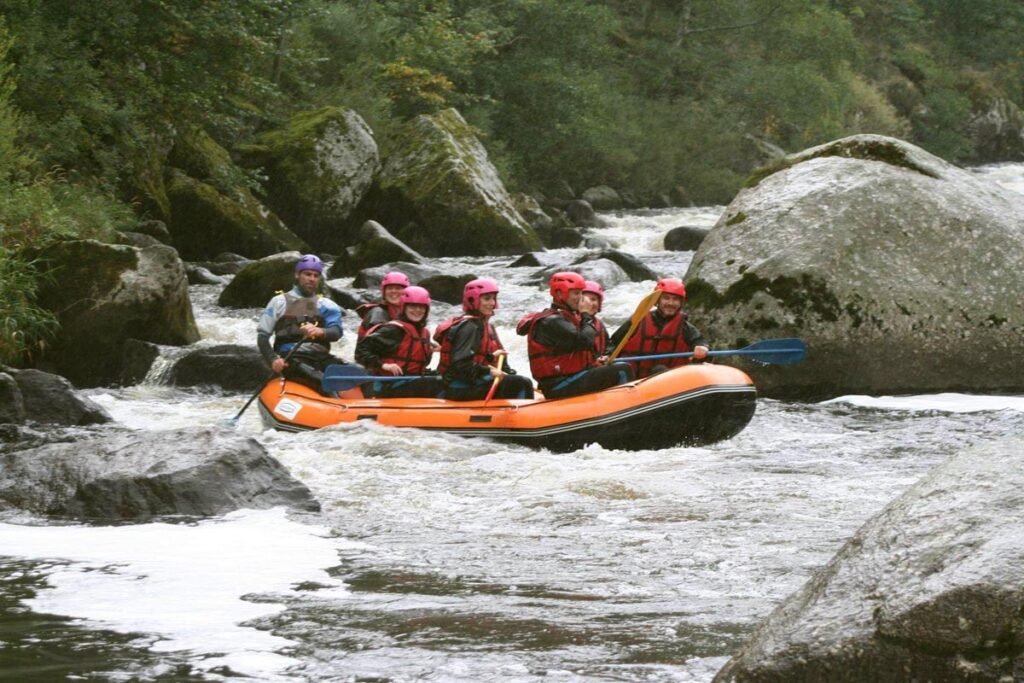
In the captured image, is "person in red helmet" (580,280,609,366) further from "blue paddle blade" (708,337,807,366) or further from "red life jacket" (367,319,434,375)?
"red life jacket" (367,319,434,375)

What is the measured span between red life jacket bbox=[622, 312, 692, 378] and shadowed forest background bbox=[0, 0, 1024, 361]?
15.9 ft

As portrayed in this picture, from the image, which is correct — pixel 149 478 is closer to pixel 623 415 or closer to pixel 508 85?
pixel 623 415

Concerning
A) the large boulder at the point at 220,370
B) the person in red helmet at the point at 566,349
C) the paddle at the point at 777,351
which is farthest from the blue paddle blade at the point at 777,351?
the large boulder at the point at 220,370

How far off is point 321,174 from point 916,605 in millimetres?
18013

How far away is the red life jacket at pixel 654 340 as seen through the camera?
9.21 meters

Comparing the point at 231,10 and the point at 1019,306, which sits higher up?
the point at 231,10

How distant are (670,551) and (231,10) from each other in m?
12.6

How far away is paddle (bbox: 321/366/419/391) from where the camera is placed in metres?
9.13

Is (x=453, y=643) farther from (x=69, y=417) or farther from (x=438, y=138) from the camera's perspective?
(x=438, y=138)

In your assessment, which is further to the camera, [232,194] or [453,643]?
[232,194]

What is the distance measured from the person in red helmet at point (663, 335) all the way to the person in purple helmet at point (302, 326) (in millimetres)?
2107

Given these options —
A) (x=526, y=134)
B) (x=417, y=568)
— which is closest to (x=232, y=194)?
(x=526, y=134)

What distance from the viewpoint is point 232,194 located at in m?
18.8

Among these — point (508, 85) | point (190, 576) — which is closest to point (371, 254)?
point (508, 85)
